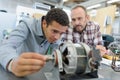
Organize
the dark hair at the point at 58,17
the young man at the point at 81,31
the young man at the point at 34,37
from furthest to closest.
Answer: the young man at the point at 81,31 → the dark hair at the point at 58,17 → the young man at the point at 34,37

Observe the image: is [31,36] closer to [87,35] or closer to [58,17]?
[58,17]

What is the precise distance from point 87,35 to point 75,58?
3.97ft

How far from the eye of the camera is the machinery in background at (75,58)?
0.62 meters

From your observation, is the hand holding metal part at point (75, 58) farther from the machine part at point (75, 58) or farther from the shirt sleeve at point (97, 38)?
the shirt sleeve at point (97, 38)

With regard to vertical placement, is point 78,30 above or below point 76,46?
above

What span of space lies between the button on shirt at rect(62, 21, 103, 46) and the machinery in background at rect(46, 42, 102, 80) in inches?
41.4

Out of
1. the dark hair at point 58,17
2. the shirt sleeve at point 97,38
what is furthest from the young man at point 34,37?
the shirt sleeve at point 97,38

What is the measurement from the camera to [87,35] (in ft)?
5.90

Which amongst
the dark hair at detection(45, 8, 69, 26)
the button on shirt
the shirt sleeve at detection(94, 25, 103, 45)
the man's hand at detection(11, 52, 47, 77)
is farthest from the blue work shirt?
the shirt sleeve at detection(94, 25, 103, 45)

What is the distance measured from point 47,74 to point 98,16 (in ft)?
9.14

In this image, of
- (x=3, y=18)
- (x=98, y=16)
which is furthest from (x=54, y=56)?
(x=98, y=16)

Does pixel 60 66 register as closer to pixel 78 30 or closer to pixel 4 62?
pixel 4 62

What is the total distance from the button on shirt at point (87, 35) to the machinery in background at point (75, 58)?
1052mm

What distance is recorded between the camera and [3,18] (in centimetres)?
268
